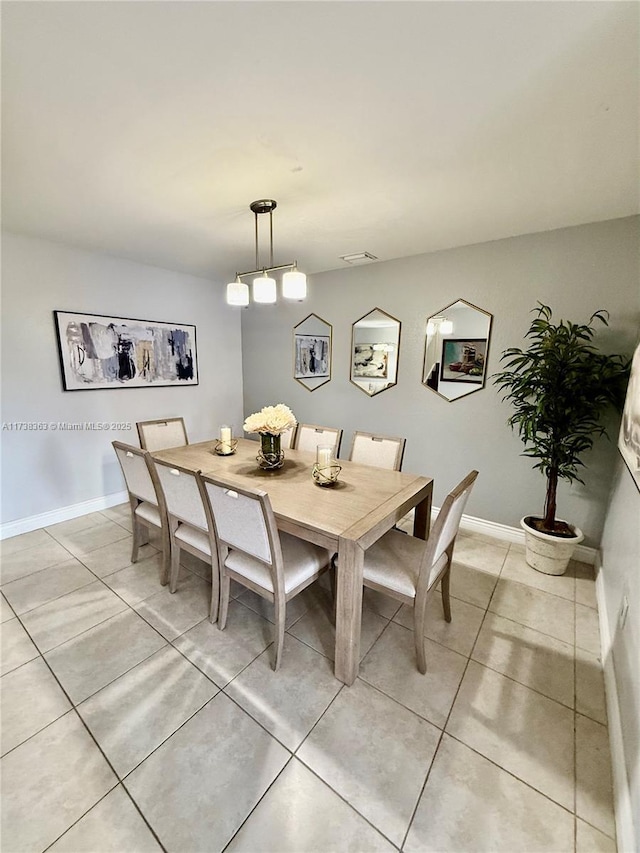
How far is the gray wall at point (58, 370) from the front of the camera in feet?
8.70

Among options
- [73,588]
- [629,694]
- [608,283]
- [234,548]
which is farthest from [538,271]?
[73,588]

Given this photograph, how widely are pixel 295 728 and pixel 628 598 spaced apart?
4.98 feet

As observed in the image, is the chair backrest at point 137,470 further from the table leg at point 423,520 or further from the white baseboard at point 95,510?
the table leg at point 423,520

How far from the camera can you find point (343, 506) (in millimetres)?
1686

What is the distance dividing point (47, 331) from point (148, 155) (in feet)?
6.46

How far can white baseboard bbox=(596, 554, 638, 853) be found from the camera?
1.00 m

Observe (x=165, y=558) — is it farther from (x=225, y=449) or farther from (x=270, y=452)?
(x=270, y=452)

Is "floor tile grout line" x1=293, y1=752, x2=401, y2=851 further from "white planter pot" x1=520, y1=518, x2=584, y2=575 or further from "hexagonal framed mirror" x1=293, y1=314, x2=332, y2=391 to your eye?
"hexagonal framed mirror" x1=293, y1=314, x2=332, y2=391

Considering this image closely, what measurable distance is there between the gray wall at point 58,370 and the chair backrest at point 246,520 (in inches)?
86.3

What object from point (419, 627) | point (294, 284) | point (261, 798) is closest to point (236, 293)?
point (294, 284)

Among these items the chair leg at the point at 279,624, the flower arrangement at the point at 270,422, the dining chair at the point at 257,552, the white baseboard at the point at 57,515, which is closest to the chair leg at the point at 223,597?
the dining chair at the point at 257,552

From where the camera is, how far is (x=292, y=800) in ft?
3.68

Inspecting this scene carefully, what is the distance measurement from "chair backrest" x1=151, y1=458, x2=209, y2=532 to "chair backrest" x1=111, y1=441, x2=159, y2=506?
0.09 metres

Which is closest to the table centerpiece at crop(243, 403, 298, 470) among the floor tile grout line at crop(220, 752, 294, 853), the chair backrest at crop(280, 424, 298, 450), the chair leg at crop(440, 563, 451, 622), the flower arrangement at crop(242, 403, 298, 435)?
the flower arrangement at crop(242, 403, 298, 435)
